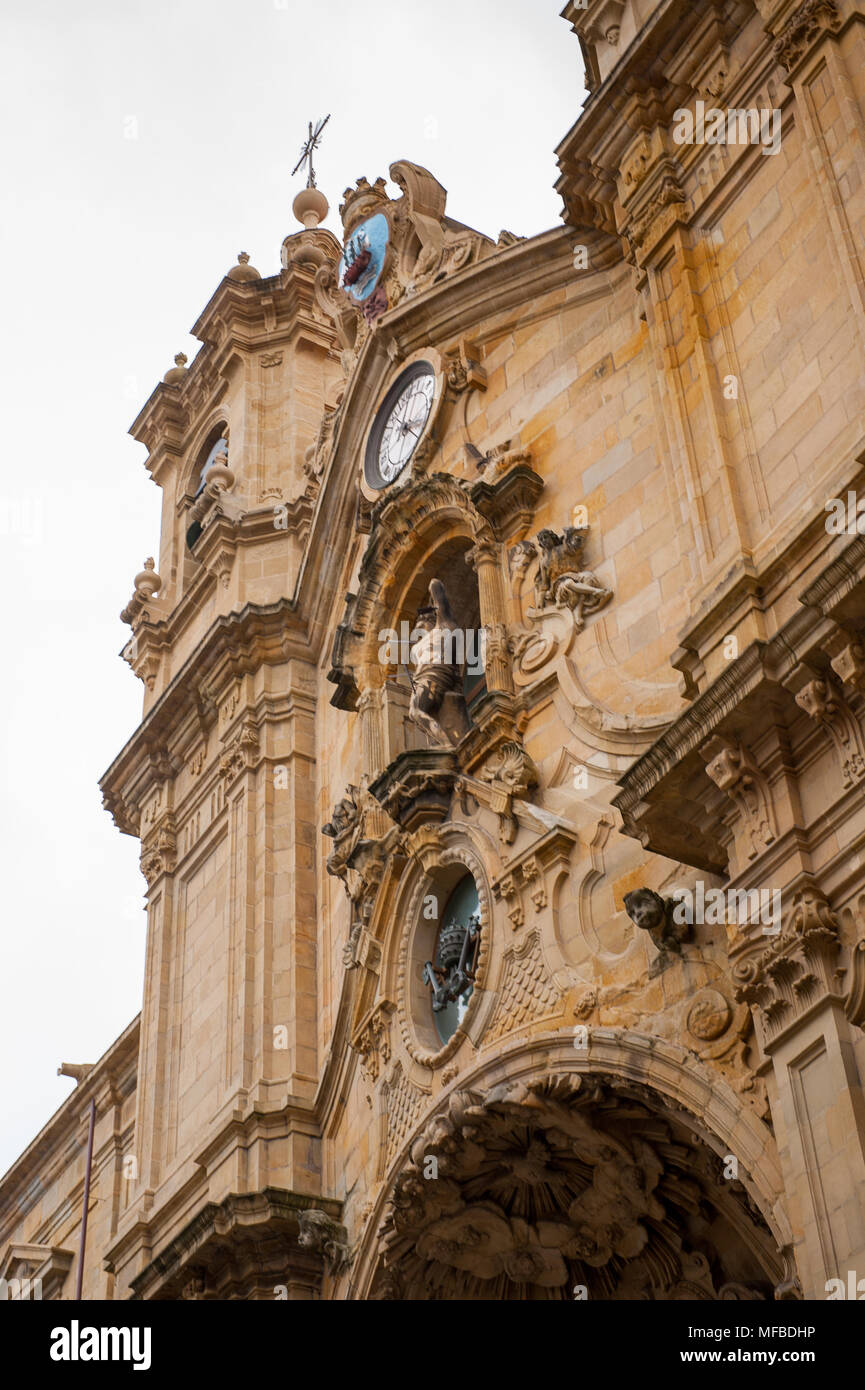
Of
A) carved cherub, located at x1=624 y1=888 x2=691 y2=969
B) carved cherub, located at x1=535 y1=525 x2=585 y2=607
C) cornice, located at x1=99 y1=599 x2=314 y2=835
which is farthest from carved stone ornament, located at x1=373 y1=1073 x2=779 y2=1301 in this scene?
cornice, located at x1=99 y1=599 x2=314 y2=835

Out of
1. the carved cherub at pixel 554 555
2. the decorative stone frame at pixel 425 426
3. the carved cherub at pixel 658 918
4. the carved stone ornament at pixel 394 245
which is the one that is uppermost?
the carved stone ornament at pixel 394 245

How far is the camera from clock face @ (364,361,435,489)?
2042 centimetres

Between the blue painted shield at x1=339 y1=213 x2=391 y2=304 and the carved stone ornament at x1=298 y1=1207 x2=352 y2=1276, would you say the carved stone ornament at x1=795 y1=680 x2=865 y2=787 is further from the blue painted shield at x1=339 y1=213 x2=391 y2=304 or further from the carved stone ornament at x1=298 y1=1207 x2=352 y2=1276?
the blue painted shield at x1=339 y1=213 x2=391 y2=304

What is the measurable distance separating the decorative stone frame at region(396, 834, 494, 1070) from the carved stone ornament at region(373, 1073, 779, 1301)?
0.76 meters

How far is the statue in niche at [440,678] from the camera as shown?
18344mm

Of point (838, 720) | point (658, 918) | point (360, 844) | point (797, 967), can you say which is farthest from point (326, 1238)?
point (838, 720)

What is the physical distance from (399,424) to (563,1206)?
8.54 meters

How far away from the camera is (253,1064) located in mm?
19781

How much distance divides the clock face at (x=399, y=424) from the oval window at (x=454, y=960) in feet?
16.5

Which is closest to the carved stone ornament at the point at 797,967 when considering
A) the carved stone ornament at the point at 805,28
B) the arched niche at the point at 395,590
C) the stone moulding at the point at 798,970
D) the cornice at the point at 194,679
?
the stone moulding at the point at 798,970

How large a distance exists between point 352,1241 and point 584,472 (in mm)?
6852

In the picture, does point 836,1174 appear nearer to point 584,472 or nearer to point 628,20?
point 584,472

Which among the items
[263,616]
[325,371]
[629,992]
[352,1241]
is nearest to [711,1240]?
[629,992]

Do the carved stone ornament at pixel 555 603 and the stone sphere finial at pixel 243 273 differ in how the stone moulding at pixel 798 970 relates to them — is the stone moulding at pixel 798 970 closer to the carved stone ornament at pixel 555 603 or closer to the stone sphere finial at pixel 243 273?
the carved stone ornament at pixel 555 603
